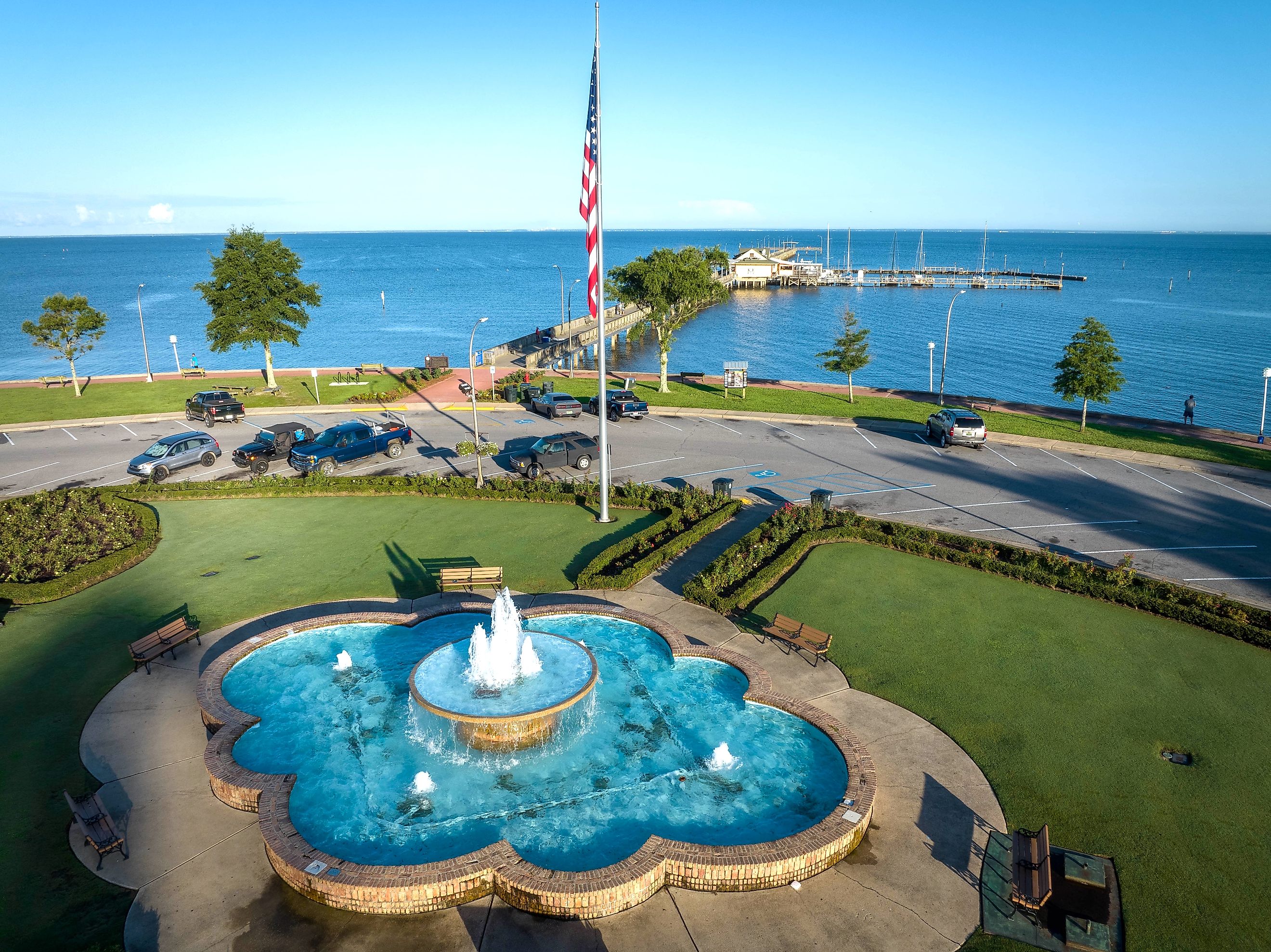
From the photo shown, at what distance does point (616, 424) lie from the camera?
4259cm

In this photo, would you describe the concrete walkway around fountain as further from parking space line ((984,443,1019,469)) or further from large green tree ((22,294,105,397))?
large green tree ((22,294,105,397))

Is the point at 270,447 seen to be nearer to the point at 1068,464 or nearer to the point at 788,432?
the point at 788,432

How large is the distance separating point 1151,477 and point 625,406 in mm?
25594

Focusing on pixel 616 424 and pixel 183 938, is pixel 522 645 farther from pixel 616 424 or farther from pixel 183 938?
pixel 616 424

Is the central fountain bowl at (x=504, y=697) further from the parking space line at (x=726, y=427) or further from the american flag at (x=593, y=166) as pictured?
the parking space line at (x=726, y=427)

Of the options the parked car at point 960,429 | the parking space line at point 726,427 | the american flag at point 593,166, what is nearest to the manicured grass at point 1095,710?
the american flag at point 593,166

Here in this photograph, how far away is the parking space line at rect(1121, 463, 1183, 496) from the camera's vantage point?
31.1 m

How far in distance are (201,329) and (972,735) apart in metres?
118

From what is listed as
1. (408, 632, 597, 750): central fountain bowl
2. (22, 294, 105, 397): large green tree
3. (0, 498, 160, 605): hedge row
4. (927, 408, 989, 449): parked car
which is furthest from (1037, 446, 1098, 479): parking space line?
(22, 294, 105, 397): large green tree

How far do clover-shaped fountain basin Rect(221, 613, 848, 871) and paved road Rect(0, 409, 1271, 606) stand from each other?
14515mm

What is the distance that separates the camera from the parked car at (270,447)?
34062mm

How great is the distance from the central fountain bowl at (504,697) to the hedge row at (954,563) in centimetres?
581

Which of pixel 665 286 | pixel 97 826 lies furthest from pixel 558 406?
pixel 97 826

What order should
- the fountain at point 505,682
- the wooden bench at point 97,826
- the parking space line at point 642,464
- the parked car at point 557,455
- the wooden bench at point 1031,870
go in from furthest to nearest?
the parking space line at point 642,464 < the parked car at point 557,455 < the fountain at point 505,682 < the wooden bench at point 97,826 < the wooden bench at point 1031,870
